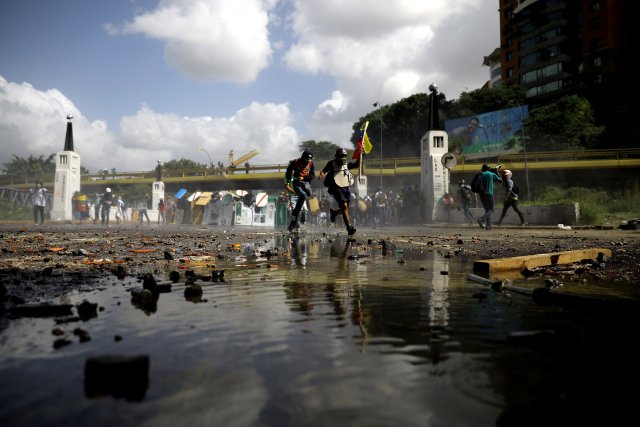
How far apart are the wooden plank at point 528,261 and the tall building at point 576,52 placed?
53204mm

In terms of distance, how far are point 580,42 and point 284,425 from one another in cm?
7694

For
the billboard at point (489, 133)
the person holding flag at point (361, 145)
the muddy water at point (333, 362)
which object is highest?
the billboard at point (489, 133)

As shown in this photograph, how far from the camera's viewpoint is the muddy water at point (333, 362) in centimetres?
109

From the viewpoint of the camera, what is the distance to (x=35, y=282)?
321 centimetres

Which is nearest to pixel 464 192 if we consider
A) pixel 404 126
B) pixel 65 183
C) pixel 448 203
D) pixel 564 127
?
pixel 448 203

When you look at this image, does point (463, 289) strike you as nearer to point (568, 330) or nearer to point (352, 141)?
point (568, 330)

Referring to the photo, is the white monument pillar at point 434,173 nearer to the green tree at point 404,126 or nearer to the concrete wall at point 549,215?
the concrete wall at point 549,215

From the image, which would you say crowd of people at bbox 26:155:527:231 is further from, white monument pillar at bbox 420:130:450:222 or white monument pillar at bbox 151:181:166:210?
A: white monument pillar at bbox 151:181:166:210

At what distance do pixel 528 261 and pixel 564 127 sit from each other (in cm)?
5149

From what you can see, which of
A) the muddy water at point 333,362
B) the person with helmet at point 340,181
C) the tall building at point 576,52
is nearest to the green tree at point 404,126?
the tall building at point 576,52

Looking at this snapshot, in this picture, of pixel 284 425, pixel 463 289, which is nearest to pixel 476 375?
pixel 284 425

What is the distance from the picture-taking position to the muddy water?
1.09 m

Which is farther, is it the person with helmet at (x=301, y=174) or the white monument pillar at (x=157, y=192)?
the white monument pillar at (x=157, y=192)

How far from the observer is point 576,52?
6250 centimetres
